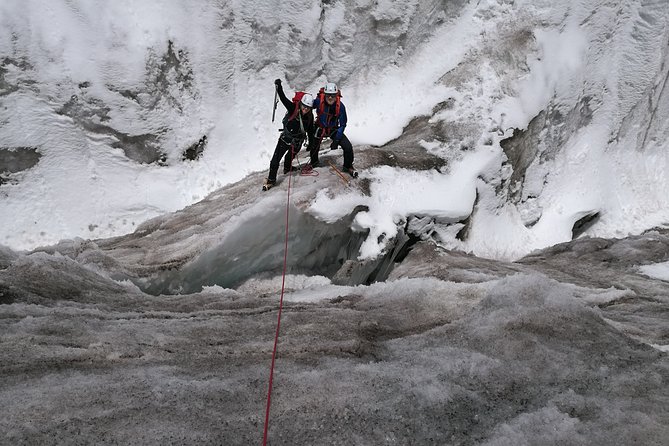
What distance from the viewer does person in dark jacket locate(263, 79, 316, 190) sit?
32.7 feet

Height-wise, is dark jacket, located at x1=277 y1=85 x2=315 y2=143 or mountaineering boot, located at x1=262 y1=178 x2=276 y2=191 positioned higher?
Result: dark jacket, located at x1=277 y1=85 x2=315 y2=143

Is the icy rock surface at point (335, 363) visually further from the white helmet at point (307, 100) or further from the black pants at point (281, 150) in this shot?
the white helmet at point (307, 100)

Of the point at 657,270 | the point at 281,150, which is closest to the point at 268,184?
the point at 281,150

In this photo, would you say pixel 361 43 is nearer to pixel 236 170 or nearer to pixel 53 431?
pixel 236 170

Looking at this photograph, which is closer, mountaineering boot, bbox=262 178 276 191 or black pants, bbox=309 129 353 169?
mountaineering boot, bbox=262 178 276 191

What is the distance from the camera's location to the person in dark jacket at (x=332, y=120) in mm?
10469

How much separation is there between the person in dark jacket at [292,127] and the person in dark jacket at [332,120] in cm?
26

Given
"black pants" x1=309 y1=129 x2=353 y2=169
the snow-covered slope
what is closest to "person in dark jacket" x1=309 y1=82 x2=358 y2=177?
"black pants" x1=309 y1=129 x2=353 y2=169

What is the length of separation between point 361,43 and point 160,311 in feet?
36.5

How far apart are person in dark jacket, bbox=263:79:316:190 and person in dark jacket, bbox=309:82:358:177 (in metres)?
0.26

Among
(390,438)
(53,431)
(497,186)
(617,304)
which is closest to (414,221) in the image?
(497,186)

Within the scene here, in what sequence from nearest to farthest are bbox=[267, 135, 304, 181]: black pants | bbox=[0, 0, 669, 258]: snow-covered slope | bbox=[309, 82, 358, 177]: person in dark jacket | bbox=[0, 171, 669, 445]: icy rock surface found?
bbox=[0, 171, 669, 445]: icy rock surface → bbox=[267, 135, 304, 181]: black pants → bbox=[309, 82, 358, 177]: person in dark jacket → bbox=[0, 0, 669, 258]: snow-covered slope

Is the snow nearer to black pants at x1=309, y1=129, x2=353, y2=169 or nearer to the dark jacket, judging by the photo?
black pants at x1=309, y1=129, x2=353, y2=169

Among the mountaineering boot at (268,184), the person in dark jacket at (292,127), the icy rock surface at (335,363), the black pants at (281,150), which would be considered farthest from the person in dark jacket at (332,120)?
the icy rock surface at (335,363)
